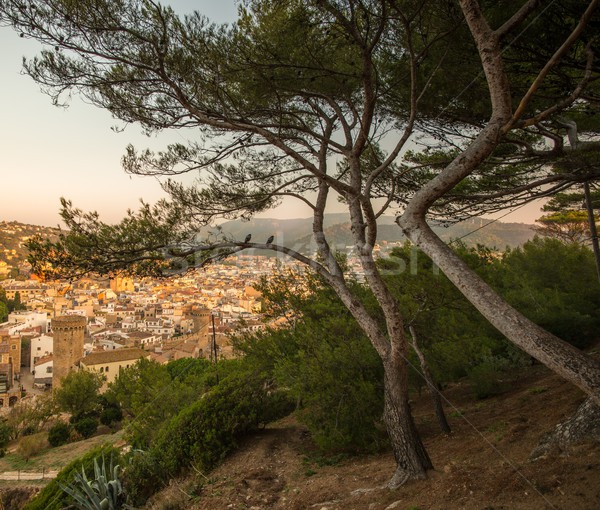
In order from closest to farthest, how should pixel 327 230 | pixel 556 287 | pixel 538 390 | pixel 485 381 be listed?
pixel 538 390 < pixel 485 381 < pixel 327 230 < pixel 556 287

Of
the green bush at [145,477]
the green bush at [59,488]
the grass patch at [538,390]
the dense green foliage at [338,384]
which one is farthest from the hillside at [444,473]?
the green bush at [59,488]

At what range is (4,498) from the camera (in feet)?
34.7

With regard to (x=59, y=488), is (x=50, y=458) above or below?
below

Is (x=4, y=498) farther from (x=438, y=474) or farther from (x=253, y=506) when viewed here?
(x=438, y=474)

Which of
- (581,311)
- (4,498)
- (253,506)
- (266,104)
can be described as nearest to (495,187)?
(266,104)

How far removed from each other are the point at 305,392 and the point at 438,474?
2.95 m

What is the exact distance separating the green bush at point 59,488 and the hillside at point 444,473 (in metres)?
1.61

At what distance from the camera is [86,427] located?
23969 millimetres

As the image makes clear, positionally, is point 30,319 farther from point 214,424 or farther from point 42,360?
point 214,424

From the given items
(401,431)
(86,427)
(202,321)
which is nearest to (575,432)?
(401,431)

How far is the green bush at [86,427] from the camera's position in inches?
934

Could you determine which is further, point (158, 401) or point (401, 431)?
point (158, 401)

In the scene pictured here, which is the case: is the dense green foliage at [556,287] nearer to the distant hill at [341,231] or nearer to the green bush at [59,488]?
the distant hill at [341,231]

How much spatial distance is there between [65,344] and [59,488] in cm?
3661
